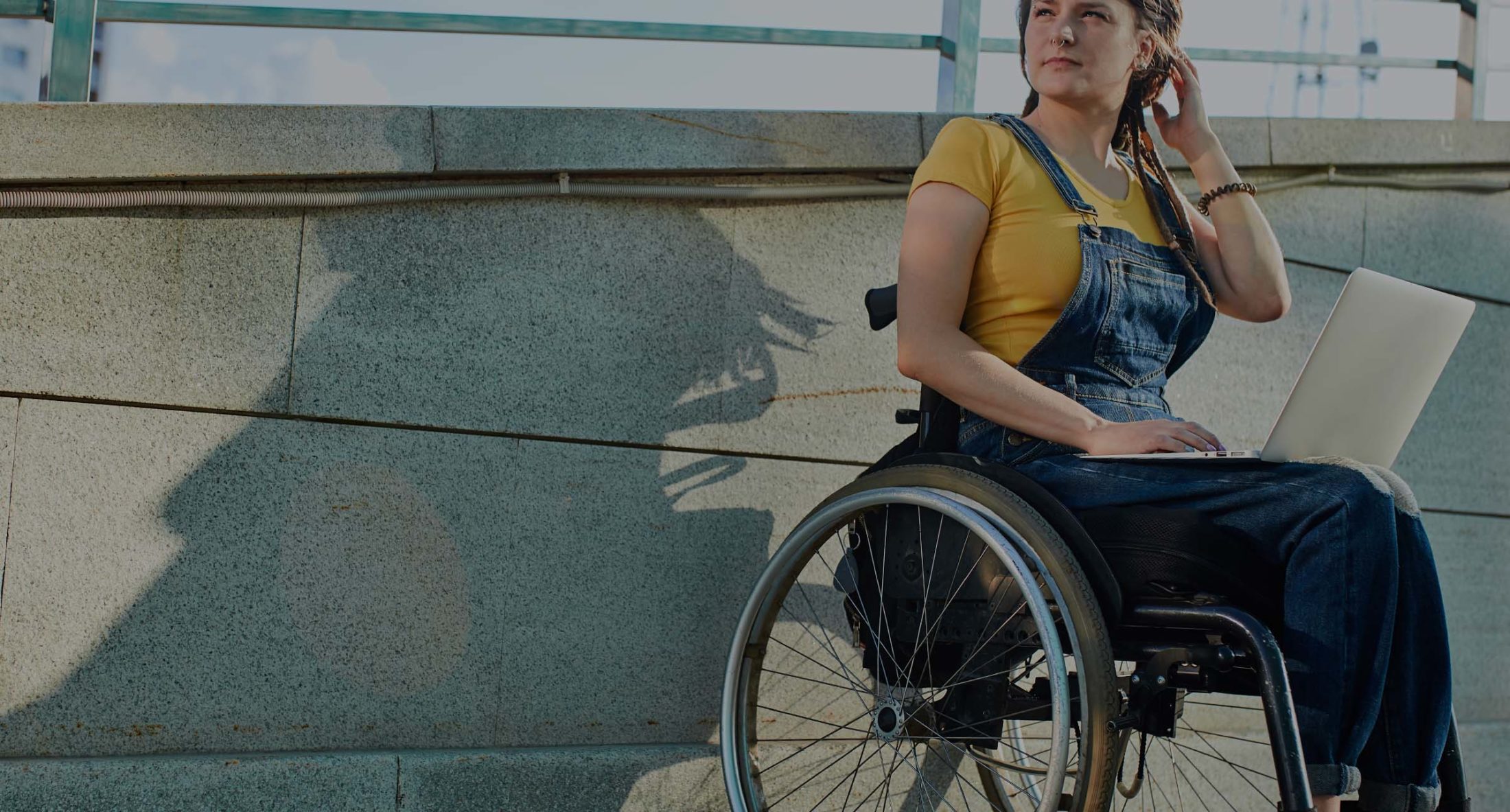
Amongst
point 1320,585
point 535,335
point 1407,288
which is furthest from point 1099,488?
point 535,335

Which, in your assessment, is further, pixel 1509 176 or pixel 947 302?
pixel 1509 176

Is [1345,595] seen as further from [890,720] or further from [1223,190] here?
[1223,190]

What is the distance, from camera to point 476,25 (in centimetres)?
321

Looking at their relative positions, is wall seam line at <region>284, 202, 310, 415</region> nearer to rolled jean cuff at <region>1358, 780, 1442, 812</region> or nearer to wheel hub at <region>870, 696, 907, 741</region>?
wheel hub at <region>870, 696, 907, 741</region>

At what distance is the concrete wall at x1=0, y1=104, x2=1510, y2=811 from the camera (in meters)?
2.61

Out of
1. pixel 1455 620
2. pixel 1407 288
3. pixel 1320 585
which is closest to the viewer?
pixel 1320 585

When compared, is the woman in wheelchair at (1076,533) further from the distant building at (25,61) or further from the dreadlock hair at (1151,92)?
the distant building at (25,61)

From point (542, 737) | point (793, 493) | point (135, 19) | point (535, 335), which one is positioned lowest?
point (542, 737)

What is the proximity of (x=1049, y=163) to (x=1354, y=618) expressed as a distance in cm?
102

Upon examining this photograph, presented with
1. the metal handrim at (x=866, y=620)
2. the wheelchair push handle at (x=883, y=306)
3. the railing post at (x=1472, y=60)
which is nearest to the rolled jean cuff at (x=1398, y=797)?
the metal handrim at (x=866, y=620)

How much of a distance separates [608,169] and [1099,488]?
4.80 ft

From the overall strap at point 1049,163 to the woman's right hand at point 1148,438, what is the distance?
463mm

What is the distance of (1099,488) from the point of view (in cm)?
198

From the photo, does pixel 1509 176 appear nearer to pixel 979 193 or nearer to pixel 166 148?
pixel 979 193
